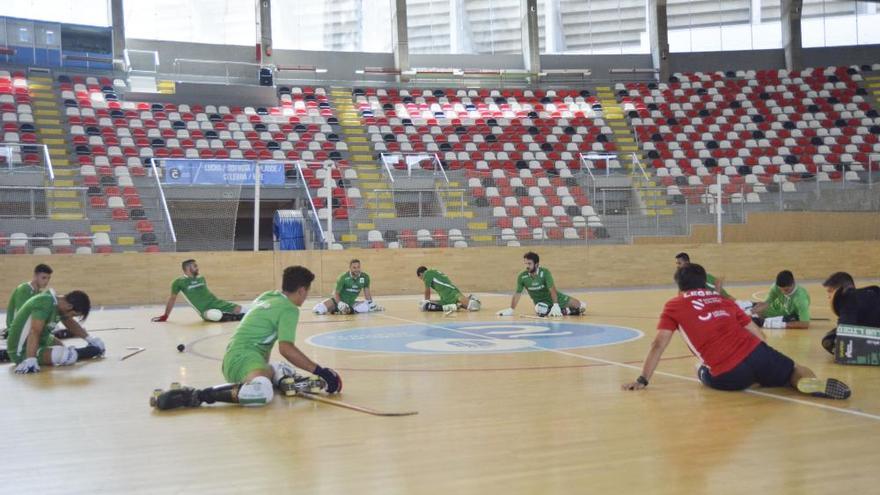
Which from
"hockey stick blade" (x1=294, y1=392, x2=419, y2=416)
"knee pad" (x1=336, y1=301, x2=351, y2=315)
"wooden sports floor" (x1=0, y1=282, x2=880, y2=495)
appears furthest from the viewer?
"knee pad" (x1=336, y1=301, x2=351, y2=315)

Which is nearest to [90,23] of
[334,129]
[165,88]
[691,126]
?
[165,88]

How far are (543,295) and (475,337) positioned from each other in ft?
12.2

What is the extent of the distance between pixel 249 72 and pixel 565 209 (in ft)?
57.2

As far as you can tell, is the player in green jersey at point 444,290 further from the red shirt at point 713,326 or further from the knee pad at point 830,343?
the red shirt at point 713,326

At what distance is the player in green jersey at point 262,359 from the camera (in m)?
6.66

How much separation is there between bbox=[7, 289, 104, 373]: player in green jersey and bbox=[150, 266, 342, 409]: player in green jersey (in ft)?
8.81

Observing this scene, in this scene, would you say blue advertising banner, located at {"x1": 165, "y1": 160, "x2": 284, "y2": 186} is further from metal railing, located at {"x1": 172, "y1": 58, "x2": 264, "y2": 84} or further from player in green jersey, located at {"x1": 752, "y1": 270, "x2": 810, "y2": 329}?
player in green jersey, located at {"x1": 752, "y1": 270, "x2": 810, "y2": 329}

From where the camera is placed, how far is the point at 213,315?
15789mm

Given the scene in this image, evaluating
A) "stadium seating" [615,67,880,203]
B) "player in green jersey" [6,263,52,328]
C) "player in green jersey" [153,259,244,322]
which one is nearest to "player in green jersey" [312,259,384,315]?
"player in green jersey" [153,259,244,322]

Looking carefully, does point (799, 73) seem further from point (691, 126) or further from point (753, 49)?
point (691, 126)

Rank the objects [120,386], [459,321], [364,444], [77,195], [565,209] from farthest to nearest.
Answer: [565,209] → [77,195] → [459,321] → [120,386] → [364,444]

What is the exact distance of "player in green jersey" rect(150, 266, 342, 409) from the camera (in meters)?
6.66

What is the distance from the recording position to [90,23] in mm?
34906

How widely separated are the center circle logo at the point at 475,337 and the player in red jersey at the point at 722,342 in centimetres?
349
